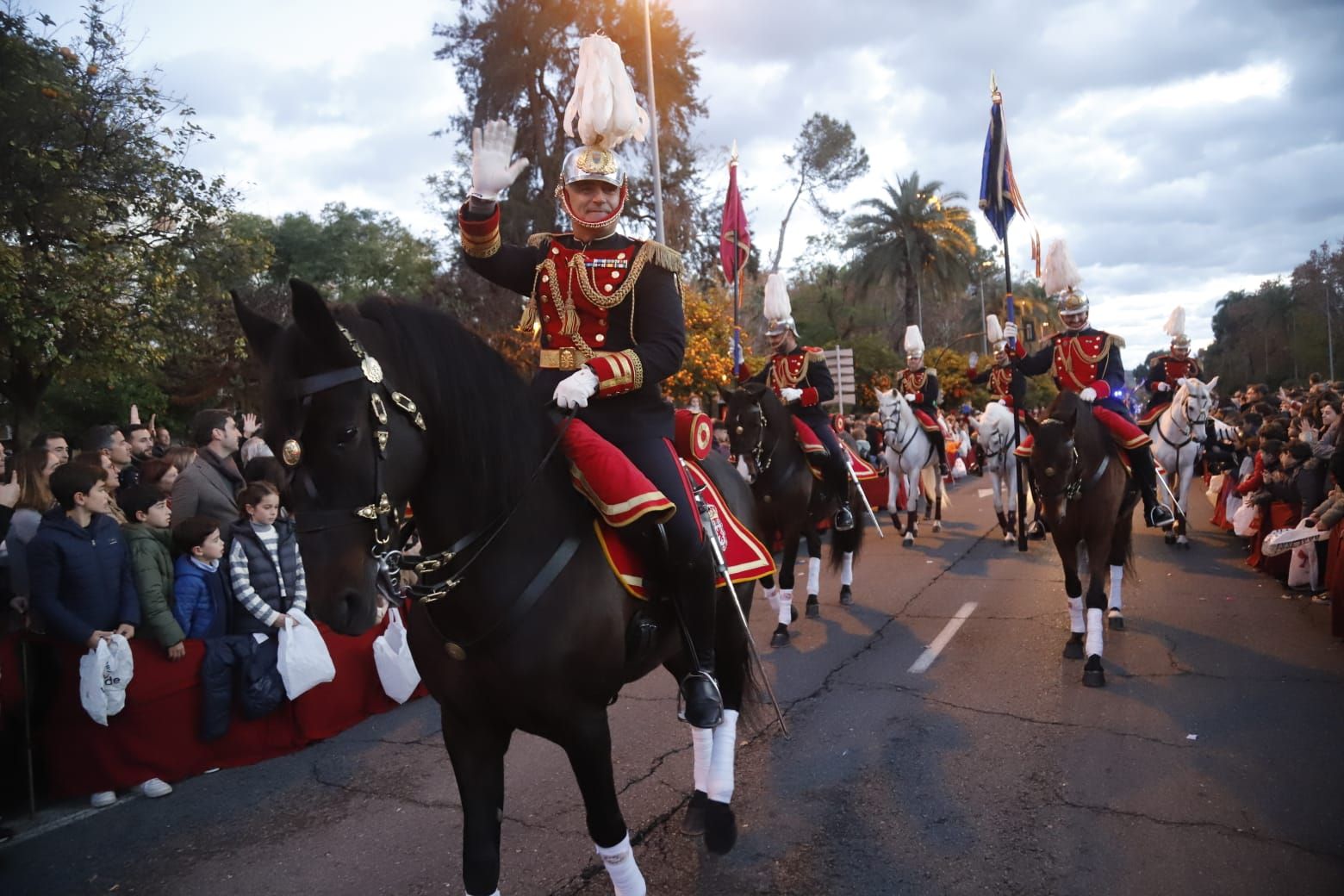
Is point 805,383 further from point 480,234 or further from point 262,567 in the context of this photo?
point 480,234

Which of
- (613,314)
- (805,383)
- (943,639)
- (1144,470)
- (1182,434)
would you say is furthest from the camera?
(1182,434)

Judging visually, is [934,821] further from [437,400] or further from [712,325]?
[712,325]

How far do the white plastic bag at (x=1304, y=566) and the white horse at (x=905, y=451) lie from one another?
5536mm

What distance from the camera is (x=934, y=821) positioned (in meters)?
4.38

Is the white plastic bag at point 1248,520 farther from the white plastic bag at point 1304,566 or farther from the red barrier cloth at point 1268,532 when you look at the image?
the white plastic bag at point 1304,566

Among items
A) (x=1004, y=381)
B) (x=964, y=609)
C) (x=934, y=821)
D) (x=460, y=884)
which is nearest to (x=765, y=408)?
(x=964, y=609)

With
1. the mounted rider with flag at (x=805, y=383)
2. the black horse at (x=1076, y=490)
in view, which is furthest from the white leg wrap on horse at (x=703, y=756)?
the mounted rider with flag at (x=805, y=383)

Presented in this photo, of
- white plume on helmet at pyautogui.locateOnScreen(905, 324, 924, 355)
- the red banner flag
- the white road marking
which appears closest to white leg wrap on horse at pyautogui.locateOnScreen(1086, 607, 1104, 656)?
the white road marking

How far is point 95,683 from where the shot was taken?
526cm

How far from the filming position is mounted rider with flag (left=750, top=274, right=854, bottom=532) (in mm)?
8859

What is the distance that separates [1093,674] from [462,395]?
5.34m

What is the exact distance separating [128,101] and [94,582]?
10.8 metres

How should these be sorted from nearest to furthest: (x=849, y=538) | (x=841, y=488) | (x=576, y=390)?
1. (x=576, y=390)
2. (x=841, y=488)
3. (x=849, y=538)

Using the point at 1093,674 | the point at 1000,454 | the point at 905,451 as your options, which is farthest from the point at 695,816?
the point at 1000,454
